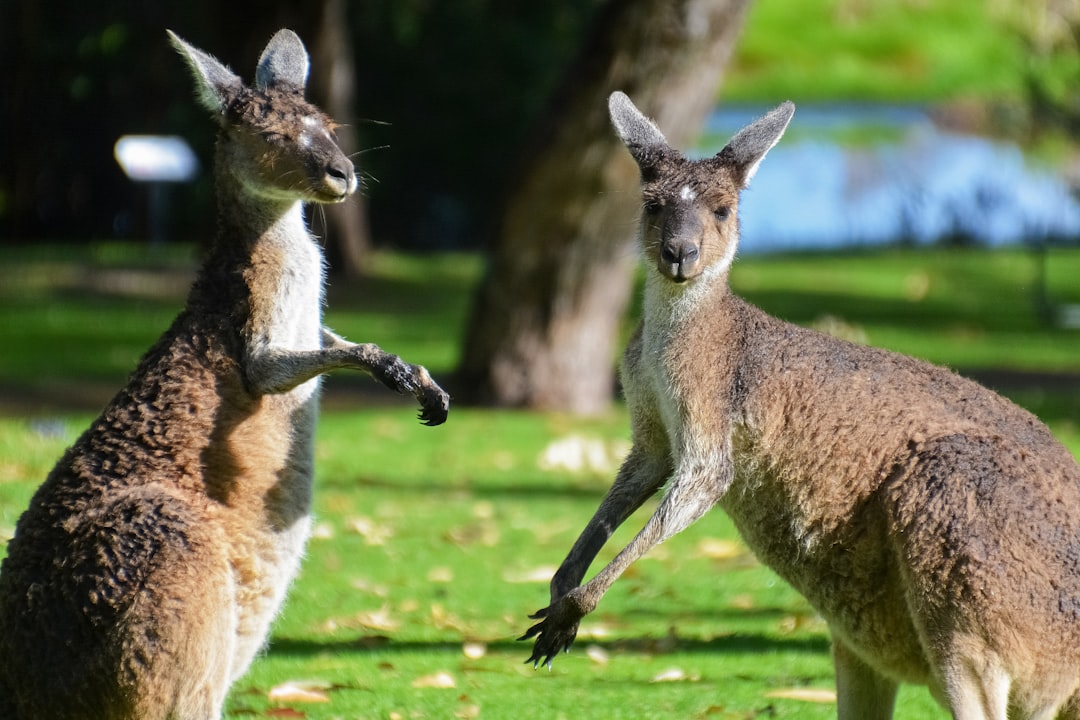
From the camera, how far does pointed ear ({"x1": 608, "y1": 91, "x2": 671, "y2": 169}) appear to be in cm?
457

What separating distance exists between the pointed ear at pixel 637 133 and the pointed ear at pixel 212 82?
108cm

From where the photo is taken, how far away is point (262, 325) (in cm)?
453

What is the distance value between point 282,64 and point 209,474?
1.27 m

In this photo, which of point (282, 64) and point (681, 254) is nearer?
point (681, 254)

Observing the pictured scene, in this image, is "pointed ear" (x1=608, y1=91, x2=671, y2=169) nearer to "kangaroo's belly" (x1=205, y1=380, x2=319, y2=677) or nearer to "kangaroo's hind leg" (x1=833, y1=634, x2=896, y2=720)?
"kangaroo's belly" (x1=205, y1=380, x2=319, y2=677)

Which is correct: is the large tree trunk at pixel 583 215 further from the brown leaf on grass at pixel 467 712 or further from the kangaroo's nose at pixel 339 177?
the kangaroo's nose at pixel 339 177

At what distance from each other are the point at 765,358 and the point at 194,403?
1581 mm

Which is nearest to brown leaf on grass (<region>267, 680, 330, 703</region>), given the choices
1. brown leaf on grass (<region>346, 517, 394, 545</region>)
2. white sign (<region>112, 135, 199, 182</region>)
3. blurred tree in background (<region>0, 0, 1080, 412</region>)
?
brown leaf on grass (<region>346, 517, 394, 545</region>)

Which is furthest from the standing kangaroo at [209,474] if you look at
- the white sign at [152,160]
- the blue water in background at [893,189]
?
the blue water in background at [893,189]

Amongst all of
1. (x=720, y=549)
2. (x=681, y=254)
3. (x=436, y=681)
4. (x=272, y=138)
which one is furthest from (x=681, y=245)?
(x=720, y=549)

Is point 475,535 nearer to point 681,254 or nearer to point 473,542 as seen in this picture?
point 473,542

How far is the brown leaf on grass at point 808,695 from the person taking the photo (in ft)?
17.1

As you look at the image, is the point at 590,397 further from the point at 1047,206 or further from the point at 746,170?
the point at 1047,206

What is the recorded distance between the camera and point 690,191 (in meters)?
4.43
